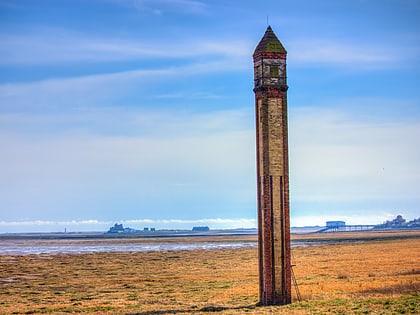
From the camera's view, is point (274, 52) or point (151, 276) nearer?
point (274, 52)

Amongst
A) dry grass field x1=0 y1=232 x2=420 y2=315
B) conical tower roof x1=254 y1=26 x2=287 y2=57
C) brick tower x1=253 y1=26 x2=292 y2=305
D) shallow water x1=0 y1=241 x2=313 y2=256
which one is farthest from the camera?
shallow water x1=0 y1=241 x2=313 y2=256

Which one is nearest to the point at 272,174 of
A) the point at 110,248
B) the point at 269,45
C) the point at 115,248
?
Answer: the point at 269,45

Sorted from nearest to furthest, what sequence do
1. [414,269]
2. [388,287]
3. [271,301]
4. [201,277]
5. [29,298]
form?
[271,301] → [388,287] → [29,298] → [414,269] → [201,277]

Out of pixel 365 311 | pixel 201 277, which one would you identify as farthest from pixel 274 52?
pixel 201 277

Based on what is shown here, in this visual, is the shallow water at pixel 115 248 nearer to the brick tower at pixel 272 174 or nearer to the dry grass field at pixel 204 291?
the dry grass field at pixel 204 291

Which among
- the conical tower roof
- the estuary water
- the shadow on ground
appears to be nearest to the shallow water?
the estuary water

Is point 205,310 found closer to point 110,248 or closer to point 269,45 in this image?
point 269,45

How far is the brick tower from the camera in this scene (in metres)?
27.9

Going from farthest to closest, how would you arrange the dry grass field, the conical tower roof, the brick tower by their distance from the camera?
the conical tower roof < the brick tower < the dry grass field

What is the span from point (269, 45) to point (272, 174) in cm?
580

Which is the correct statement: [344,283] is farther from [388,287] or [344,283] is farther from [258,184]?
[258,184]

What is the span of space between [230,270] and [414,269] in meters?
16.0

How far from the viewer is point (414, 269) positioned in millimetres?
43625

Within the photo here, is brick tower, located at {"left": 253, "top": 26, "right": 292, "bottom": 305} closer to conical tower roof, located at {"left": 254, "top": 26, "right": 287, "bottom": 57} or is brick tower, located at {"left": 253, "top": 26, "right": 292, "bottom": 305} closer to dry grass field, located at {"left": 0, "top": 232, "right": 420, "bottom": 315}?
conical tower roof, located at {"left": 254, "top": 26, "right": 287, "bottom": 57}
